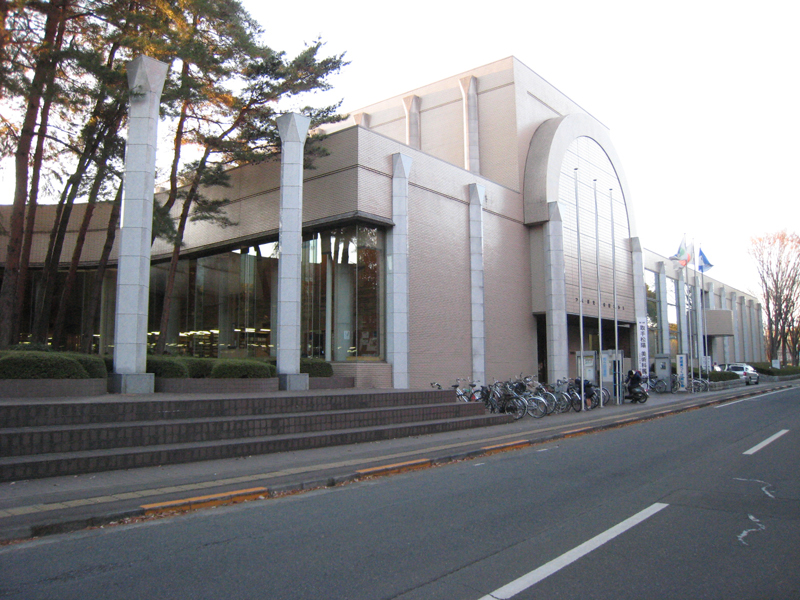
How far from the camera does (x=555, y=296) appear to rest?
2900cm

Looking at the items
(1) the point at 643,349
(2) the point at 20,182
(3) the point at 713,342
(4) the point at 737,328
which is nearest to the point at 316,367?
(2) the point at 20,182

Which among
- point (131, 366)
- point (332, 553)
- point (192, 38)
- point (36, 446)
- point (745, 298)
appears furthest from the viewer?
point (745, 298)

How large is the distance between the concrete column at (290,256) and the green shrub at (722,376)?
31110 mm

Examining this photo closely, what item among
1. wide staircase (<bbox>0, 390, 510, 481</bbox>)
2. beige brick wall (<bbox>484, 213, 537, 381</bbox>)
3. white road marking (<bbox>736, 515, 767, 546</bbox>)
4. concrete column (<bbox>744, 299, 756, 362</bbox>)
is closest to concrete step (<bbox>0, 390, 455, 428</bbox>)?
wide staircase (<bbox>0, 390, 510, 481</bbox>)

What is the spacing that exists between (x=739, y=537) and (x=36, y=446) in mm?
9481

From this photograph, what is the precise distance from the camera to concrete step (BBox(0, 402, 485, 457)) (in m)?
9.21

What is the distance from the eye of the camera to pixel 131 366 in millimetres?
14406

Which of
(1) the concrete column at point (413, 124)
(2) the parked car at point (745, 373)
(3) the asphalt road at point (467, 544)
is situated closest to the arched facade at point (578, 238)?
(1) the concrete column at point (413, 124)

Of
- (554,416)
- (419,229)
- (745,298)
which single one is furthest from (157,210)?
(745,298)

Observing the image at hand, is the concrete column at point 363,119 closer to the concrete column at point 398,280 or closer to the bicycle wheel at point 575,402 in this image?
the concrete column at point 398,280

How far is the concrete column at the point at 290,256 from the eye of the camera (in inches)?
672

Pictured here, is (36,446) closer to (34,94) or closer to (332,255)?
(34,94)

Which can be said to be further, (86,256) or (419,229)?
(86,256)

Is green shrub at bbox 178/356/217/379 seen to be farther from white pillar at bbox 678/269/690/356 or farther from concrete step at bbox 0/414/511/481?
white pillar at bbox 678/269/690/356
